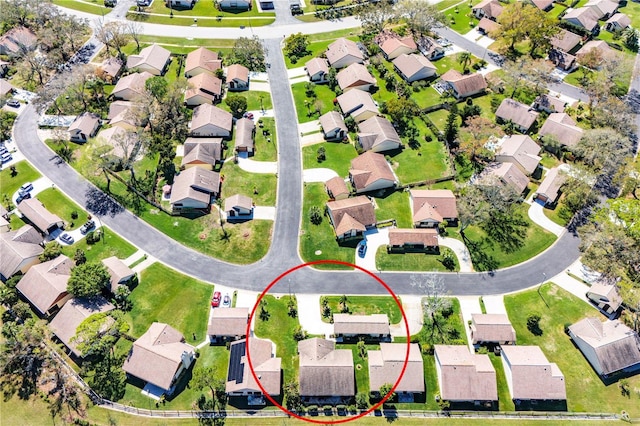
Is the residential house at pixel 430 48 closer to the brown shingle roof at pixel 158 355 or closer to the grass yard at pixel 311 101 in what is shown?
the grass yard at pixel 311 101

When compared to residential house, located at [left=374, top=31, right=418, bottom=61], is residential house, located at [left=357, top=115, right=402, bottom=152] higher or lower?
lower

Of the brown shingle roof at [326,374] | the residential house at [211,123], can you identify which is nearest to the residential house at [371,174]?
the residential house at [211,123]

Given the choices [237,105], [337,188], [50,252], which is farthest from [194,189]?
[337,188]

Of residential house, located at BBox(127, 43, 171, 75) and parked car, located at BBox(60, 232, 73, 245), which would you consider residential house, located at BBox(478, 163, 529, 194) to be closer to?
parked car, located at BBox(60, 232, 73, 245)

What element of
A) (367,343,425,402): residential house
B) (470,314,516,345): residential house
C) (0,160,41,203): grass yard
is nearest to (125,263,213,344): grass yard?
(367,343,425,402): residential house

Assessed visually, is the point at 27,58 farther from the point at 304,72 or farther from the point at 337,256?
the point at 337,256

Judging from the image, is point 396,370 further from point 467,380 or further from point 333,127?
point 333,127
